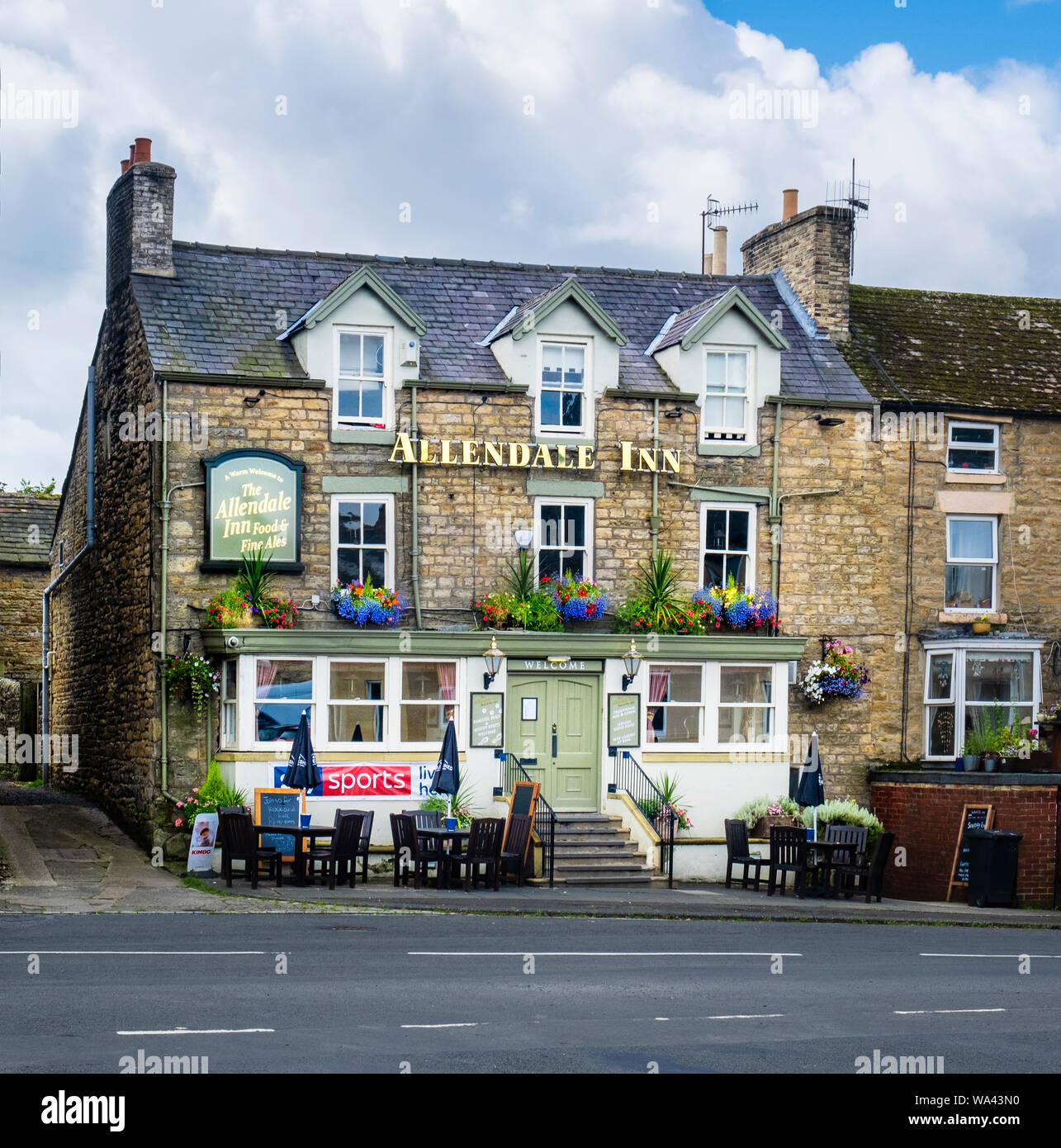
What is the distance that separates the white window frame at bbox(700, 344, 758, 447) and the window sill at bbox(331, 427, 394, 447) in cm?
541

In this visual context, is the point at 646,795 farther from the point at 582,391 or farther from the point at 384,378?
the point at 384,378

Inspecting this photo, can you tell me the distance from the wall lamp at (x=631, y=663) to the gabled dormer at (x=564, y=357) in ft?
11.9

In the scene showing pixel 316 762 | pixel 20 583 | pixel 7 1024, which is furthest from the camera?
pixel 20 583

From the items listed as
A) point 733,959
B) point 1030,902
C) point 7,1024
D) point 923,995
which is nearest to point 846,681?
point 1030,902

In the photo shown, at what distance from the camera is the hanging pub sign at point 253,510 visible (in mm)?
24828

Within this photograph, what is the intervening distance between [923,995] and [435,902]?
8.50 m

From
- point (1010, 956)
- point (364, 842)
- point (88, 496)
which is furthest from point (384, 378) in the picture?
point (1010, 956)

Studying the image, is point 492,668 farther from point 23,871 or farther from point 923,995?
point 923,995

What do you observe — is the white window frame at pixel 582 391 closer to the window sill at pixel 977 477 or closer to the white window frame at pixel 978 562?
the window sill at pixel 977 477

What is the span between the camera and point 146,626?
83.0ft

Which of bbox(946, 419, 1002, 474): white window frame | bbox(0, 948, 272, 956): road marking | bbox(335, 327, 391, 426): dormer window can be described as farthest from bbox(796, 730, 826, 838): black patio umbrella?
bbox(0, 948, 272, 956): road marking

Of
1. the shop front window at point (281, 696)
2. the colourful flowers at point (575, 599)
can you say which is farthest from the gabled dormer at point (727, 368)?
the shop front window at point (281, 696)

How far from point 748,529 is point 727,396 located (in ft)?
7.51

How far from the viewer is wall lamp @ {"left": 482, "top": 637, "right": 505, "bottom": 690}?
24891mm
